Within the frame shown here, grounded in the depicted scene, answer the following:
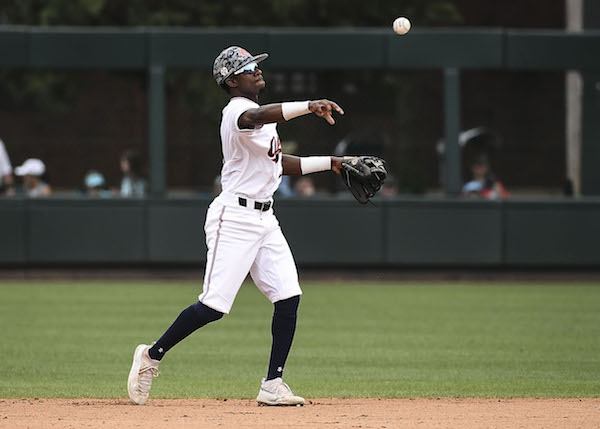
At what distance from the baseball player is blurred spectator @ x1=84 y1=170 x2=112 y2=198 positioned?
1010 centimetres

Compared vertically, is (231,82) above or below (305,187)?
above

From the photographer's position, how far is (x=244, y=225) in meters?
6.82

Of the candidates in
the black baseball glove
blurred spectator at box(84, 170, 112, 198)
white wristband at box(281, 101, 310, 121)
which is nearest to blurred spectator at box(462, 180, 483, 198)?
blurred spectator at box(84, 170, 112, 198)

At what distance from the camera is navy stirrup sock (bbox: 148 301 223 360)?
6.80 m

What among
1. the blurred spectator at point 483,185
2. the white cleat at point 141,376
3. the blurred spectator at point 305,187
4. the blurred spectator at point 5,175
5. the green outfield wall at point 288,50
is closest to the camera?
the white cleat at point 141,376

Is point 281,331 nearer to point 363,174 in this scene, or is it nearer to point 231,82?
point 363,174

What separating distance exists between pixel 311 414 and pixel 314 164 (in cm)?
164

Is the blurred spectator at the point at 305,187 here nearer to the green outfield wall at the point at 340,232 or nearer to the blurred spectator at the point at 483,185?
the green outfield wall at the point at 340,232

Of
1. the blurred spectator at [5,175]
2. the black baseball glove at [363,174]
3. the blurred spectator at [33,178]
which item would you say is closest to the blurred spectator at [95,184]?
the blurred spectator at [33,178]

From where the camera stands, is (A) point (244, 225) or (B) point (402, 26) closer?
(A) point (244, 225)

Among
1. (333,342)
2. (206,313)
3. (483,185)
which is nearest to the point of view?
(206,313)

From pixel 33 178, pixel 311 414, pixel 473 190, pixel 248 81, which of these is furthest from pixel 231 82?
pixel 33 178

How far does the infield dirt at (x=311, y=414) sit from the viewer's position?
20.3 ft

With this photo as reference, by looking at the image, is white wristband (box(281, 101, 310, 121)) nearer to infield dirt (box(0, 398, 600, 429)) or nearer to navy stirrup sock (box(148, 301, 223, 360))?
navy stirrup sock (box(148, 301, 223, 360))
